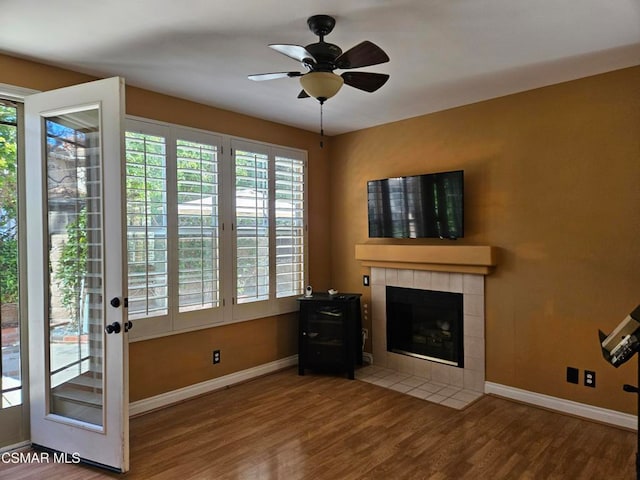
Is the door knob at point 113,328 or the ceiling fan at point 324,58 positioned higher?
the ceiling fan at point 324,58

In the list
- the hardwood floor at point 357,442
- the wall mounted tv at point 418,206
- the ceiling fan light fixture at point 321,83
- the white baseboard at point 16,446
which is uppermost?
the ceiling fan light fixture at point 321,83

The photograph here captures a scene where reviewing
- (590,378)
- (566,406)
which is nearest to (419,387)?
(566,406)

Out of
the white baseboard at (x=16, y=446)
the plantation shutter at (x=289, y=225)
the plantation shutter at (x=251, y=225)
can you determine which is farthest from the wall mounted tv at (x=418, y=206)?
the white baseboard at (x=16, y=446)

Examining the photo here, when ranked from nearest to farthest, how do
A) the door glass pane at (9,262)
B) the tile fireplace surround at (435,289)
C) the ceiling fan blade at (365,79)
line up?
the ceiling fan blade at (365,79)
the door glass pane at (9,262)
the tile fireplace surround at (435,289)

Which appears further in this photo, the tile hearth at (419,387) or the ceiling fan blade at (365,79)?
the tile hearth at (419,387)

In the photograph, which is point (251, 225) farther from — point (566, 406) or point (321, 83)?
point (566, 406)

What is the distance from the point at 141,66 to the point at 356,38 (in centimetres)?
158

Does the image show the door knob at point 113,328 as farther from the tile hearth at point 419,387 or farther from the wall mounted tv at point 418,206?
the wall mounted tv at point 418,206

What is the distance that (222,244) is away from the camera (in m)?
4.01

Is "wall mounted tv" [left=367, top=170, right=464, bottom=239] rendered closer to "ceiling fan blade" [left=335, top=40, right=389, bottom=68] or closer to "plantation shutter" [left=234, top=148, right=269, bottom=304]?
"plantation shutter" [left=234, top=148, right=269, bottom=304]

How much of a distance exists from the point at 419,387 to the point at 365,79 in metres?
2.90

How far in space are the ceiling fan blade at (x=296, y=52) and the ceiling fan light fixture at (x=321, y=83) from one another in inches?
3.1

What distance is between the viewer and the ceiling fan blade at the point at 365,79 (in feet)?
8.28

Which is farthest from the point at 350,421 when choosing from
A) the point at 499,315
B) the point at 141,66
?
the point at 141,66
